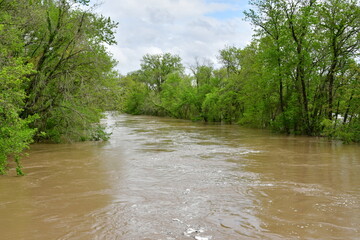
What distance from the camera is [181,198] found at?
8.35 meters

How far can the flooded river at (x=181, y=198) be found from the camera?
6066 mm

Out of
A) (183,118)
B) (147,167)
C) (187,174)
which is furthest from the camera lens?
(183,118)

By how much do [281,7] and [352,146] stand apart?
1248cm

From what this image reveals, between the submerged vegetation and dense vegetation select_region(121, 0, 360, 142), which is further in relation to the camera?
dense vegetation select_region(121, 0, 360, 142)

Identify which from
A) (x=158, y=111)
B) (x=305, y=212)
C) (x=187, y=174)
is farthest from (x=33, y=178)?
(x=158, y=111)

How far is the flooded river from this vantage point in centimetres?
607

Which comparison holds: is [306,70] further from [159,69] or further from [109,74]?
[159,69]

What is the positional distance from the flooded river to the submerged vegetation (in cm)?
242

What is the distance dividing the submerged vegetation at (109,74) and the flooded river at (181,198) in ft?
7.93

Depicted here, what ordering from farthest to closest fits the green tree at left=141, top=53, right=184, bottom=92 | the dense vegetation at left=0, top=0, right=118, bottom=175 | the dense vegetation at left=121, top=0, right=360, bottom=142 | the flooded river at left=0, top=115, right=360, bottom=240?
1. the green tree at left=141, top=53, right=184, bottom=92
2. the dense vegetation at left=121, top=0, right=360, bottom=142
3. the dense vegetation at left=0, top=0, right=118, bottom=175
4. the flooded river at left=0, top=115, right=360, bottom=240

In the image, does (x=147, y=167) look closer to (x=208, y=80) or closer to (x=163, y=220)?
(x=163, y=220)

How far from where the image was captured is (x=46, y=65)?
57.4 feet

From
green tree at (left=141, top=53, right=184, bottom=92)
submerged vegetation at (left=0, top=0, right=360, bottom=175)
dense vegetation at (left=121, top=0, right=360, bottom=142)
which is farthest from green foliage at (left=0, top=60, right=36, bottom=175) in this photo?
green tree at (left=141, top=53, right=184, bottom=92)

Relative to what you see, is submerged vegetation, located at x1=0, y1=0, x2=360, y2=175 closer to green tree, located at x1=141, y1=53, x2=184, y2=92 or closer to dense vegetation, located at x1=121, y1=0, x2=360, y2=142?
dense vegetation, located at x1=121, y1=0, x2=360, y2=142
